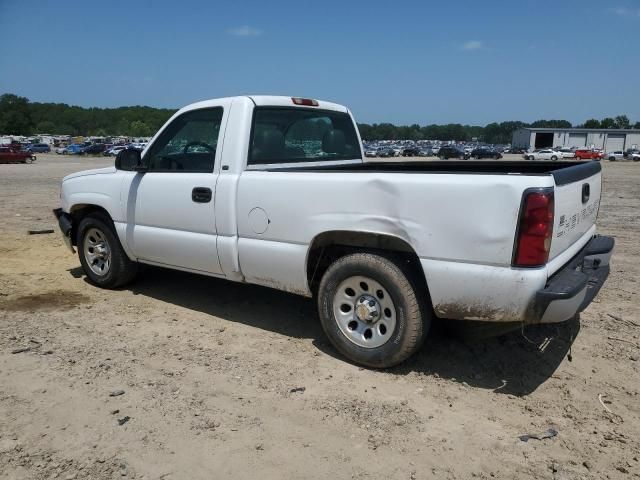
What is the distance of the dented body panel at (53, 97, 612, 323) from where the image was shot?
316 cm

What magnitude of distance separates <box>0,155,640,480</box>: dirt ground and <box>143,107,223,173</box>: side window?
4.66 feet

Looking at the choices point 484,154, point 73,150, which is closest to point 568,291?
point 484,154

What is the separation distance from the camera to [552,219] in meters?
3.10

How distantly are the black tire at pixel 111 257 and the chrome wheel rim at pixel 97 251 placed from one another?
0.09ft

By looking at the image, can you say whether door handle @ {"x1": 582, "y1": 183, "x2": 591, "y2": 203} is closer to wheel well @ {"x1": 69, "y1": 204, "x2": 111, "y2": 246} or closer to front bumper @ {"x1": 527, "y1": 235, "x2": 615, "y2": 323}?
front bumper @ {"x1": 527, "y1": 235, "x2": 615, "y2": 323}

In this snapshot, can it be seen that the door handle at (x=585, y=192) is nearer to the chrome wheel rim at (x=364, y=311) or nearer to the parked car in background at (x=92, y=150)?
the chrome wheel rim at (x=364, y=311)

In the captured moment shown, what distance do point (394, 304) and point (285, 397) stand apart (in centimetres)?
96

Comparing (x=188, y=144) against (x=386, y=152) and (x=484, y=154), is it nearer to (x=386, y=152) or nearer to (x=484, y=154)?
(x=484, y=154)

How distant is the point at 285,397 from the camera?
3477mm

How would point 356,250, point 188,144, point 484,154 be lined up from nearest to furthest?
point 356,250, point 188,144, point 484,154

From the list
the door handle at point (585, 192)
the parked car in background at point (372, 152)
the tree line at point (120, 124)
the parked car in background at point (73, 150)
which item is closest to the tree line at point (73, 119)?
the tree line at point (120, 124)

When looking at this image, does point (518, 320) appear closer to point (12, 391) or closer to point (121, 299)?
point (12, 391)

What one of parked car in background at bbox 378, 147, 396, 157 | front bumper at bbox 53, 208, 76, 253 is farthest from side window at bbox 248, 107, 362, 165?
parked car in background at bbox 378, 147, 396, 157

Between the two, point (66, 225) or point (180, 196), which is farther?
point (66, 225)
